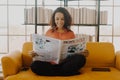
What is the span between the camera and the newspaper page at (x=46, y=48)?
2.67 metres

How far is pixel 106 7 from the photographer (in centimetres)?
447

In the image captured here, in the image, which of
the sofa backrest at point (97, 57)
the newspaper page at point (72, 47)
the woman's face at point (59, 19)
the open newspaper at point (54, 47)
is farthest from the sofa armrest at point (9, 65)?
the woman's face at point (59, 19)

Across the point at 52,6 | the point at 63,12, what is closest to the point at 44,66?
the point at 63,12

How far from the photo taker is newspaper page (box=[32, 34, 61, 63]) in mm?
2666

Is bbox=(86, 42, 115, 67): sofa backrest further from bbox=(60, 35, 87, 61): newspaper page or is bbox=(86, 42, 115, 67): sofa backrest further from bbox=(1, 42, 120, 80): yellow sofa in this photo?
bbox=(60, 35, 87, 61): newspaper page

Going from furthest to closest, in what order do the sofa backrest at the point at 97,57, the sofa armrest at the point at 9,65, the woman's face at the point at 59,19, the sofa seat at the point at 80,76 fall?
1. the sofa backrest at the point at 97,57
2. the woman's face at the point at 59,19
3. the sofa armrest at the point at 9,65
4. the sofa seat at the point at 80,76

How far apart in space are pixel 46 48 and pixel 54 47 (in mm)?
96

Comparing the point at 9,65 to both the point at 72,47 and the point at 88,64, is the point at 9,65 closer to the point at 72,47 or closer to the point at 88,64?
the point at 72,47

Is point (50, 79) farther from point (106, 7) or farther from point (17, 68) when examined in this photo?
point (106, 7)

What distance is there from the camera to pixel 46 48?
2697mm

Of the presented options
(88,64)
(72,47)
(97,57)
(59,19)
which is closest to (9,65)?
(72,47)

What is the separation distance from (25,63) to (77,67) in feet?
2.59

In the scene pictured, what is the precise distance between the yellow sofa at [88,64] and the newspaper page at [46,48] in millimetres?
238

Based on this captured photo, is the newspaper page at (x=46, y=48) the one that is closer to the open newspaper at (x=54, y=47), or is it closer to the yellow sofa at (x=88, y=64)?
the open newspaper at (x=54, y=47)
